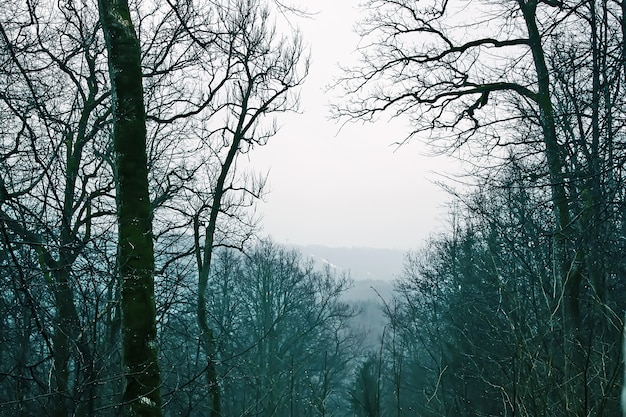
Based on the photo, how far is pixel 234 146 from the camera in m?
12.7

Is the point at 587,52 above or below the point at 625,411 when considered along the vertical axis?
above

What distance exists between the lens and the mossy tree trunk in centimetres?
360

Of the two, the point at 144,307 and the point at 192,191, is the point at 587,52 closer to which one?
the point at 144,307

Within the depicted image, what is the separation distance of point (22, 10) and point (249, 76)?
22.0 ft

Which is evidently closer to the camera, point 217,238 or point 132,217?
point 132,217

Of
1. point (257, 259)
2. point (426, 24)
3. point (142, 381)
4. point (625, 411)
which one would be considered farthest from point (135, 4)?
point (257, 259)

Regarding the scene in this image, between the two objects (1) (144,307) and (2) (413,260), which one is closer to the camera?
(1) (144,307)

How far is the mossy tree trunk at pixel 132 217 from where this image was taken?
3.60m

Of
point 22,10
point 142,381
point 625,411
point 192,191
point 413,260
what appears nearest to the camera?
point 625,411

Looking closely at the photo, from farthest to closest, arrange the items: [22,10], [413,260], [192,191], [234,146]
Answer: [413,260] < [234,146] < [192,191] < [22,10]

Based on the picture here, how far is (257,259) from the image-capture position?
31.0 m

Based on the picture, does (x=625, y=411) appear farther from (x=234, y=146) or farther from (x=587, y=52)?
(x=234, y=146)

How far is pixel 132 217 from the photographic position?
3.79 m

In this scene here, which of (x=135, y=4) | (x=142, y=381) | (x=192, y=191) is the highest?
(x=135, y=4)
